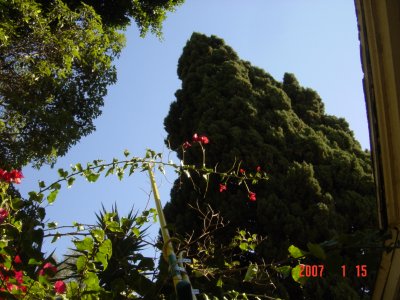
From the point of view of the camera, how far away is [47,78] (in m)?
7.86

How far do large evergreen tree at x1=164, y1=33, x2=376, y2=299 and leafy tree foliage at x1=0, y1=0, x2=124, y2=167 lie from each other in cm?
242

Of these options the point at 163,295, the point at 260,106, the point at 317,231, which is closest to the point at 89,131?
the point at 260,106

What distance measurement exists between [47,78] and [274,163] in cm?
472

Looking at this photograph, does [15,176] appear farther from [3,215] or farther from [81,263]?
[81,263]

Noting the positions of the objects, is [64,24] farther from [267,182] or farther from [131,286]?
[131,286]

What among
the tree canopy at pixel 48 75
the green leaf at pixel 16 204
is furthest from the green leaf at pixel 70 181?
the tree canopy at pixel 48 75

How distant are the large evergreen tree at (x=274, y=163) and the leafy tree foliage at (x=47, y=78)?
7.95ft

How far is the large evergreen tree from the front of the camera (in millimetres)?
7199

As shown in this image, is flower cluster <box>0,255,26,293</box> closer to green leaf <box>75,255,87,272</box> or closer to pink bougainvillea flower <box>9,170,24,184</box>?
green leaf <box>75,255,87,272</box>

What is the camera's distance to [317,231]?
7121 millimetres

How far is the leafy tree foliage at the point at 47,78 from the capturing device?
7.21 m

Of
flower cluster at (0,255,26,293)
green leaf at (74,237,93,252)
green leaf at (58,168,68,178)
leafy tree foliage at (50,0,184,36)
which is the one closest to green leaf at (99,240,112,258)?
green leaf at (74,237,93,252)

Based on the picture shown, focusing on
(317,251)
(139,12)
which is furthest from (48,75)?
(317,251)
